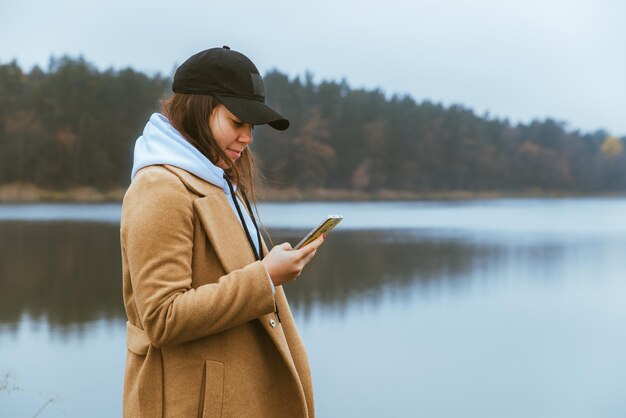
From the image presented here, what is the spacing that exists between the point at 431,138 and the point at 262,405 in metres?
51.9

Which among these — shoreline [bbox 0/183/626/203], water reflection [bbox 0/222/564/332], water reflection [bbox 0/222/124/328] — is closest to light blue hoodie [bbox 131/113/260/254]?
water reflection [bbox 0/222/564/332]

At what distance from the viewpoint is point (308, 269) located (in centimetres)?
1471

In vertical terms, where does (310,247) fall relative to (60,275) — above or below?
above

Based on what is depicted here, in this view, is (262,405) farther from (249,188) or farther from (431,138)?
(431,138)

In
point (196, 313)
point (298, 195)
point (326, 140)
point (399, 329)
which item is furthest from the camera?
point (326, 140)

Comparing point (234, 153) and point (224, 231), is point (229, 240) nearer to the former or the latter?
point (224, 231)

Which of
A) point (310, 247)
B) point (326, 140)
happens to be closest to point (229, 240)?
point (310, 247)

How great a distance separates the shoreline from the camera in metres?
38.8

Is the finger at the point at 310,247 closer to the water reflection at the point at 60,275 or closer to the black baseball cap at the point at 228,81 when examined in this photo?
the black baseball cap at the point at 228,81

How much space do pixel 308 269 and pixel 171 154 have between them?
13.6m

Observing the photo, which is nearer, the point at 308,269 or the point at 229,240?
the point at 229,240

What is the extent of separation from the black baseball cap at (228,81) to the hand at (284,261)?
0.20 meters

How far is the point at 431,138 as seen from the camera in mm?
52250

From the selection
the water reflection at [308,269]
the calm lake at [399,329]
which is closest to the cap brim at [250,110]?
the calm lake at [399,329]
